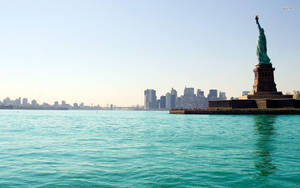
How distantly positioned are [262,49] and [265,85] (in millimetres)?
9908

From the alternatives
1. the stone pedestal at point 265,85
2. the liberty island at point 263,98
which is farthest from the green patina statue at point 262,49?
the stone pedestal at point 265,85

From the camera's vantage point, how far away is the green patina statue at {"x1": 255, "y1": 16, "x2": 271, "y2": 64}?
239 ft

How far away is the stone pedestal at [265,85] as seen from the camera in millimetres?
70438

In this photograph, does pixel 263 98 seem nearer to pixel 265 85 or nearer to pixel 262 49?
pixel 265 85

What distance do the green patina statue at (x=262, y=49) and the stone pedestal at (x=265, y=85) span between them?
6.09 feet

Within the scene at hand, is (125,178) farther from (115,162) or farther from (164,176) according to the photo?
(115,162)

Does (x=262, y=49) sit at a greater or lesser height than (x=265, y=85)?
greater

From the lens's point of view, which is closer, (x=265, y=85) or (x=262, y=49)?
(x=265, y=85)

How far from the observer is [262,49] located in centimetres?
7400

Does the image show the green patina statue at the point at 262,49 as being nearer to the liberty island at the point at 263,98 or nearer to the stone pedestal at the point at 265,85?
the liberty island at the point at 263,98

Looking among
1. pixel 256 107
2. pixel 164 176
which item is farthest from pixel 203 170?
pixel 256 107

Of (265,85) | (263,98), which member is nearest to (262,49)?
(265,85)

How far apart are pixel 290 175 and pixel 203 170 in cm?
303

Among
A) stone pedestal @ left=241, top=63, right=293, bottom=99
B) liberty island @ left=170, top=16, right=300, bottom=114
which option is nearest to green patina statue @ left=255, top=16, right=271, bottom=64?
liberty island @ left=170, top=16, right=300, bottom=114
